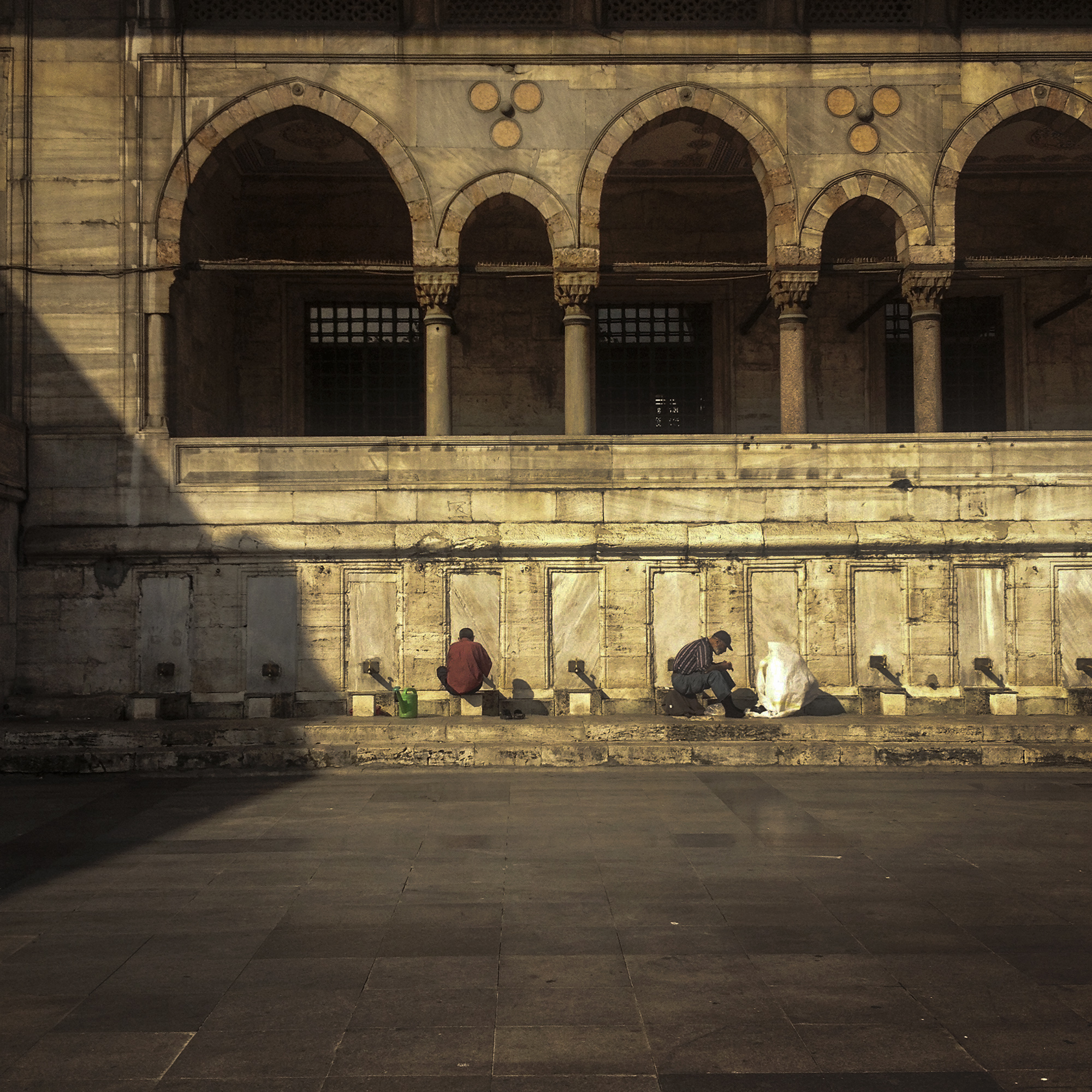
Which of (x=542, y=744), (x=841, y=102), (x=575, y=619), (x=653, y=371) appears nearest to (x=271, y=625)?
(x=575, y=619)

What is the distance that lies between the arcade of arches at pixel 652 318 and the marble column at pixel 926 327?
3542mm

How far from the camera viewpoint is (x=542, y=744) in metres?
11.8

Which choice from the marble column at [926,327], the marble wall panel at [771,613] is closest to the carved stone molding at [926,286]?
the marble column at [926,327]

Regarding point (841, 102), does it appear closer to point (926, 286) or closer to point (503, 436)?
point (926, 286)

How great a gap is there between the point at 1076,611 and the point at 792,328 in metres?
5.45

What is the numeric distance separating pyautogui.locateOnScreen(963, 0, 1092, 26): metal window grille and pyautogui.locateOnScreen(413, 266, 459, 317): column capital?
8.43m

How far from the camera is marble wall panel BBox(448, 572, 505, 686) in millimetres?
14477

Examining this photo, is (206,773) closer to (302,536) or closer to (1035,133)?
(302,536)

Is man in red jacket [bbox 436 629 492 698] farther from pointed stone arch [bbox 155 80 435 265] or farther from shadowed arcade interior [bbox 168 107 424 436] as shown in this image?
shadowed arcade interior [bbox 168 107 424 436]

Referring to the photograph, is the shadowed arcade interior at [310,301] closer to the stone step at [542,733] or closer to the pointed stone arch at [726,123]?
the pointed stone arch at [726,123]

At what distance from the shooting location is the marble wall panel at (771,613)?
47.4 ft

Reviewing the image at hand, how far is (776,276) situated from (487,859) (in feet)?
36.2

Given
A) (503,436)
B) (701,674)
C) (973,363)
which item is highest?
(973,363)

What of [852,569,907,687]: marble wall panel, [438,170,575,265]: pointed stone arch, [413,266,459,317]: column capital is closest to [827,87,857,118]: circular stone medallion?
[438,170,575,265]: pointed stone arch
